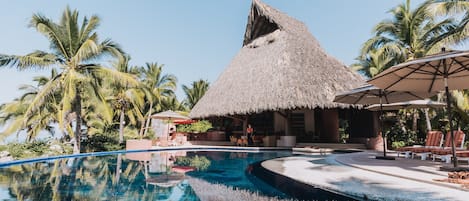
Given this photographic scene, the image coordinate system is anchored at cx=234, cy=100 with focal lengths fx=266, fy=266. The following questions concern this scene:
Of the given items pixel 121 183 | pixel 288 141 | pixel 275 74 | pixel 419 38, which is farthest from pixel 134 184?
pixel 419 38

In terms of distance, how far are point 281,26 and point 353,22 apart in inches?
188

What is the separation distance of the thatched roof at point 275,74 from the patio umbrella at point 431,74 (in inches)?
213

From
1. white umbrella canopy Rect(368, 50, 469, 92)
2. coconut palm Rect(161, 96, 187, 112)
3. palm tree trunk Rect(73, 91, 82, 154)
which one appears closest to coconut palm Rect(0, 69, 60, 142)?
palm tree trunk Rect(73, 91, 82, 154)

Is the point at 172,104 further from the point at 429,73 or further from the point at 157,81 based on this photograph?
the point at 429,73

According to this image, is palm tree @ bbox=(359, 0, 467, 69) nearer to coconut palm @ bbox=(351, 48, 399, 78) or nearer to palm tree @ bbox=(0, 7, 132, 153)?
coconut palm @ bbox=(351, 48, 399, 78)

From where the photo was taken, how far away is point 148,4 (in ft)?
44.5

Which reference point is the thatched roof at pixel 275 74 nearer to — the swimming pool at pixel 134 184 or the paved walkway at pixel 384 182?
the swimming pool at pixel 134 184

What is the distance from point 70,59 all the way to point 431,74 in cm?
1166

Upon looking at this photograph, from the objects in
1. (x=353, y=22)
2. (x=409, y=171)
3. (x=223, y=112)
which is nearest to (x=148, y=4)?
(x=223, y=112)

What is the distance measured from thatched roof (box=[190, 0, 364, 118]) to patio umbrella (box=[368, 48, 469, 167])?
17.7ft

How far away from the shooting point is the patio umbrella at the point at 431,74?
4359 mm

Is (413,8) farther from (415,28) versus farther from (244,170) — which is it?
(244,170)

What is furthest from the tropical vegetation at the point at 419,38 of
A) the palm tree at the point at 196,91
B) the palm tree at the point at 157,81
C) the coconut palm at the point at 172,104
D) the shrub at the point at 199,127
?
the coconut palm at the point at 172,104

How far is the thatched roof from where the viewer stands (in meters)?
11.5
